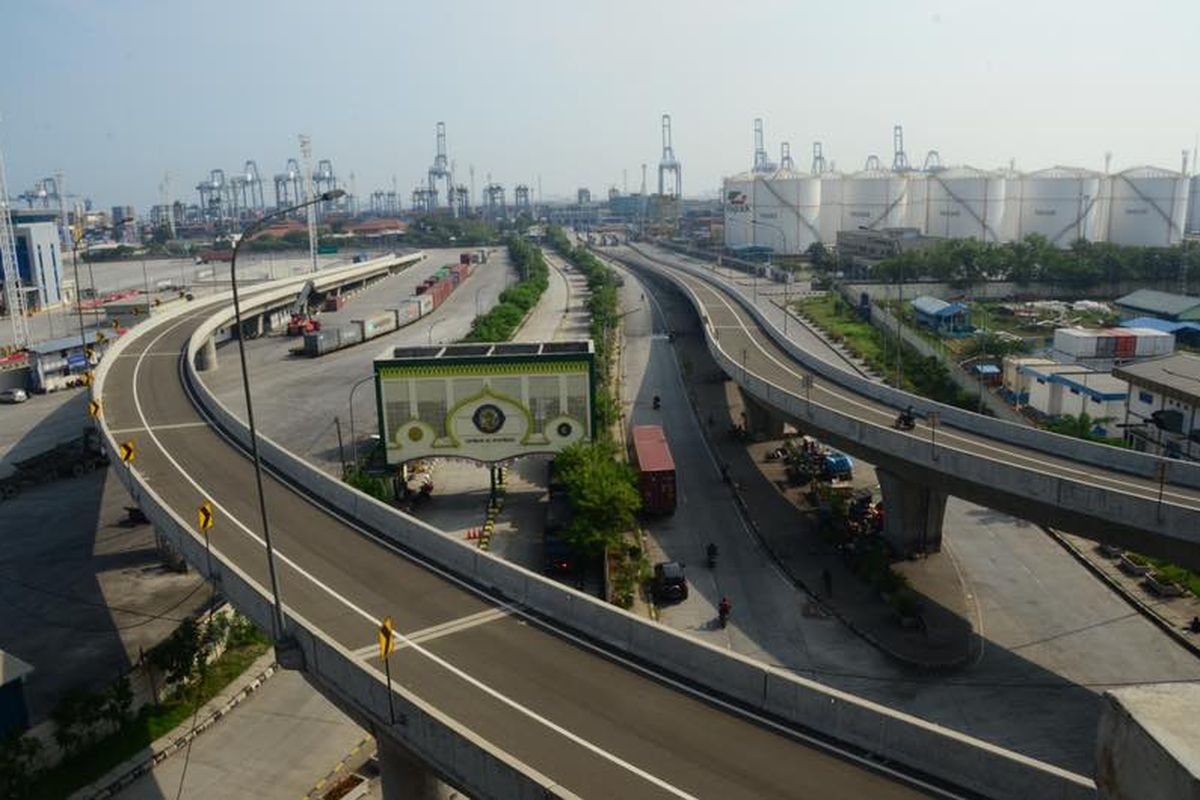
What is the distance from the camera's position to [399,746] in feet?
46.2

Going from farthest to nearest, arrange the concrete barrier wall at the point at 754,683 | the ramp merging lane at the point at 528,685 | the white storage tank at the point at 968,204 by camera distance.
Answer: the white storage tank at the point at 968,204, the ramp merging lane at the point at 528,685, the concrete barrier wall at the point at 754,683

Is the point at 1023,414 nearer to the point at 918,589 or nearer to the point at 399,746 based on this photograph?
the point at 918,589

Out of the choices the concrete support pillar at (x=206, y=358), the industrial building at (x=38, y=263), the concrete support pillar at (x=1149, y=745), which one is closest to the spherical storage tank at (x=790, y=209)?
the concrete support pillar at (x=206, y=358)

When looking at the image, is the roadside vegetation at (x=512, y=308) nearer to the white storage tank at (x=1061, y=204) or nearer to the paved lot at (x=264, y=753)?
the paved lot at (x=264, y=753)

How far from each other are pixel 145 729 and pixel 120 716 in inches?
32.7

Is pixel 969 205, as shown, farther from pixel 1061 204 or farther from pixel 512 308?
pixel 512 308

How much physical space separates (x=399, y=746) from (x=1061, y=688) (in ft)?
54.2

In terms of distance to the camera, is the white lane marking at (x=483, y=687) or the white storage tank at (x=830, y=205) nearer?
the white lane marking at (x=483, y=687)

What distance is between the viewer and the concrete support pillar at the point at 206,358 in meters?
67.0

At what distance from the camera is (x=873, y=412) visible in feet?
111

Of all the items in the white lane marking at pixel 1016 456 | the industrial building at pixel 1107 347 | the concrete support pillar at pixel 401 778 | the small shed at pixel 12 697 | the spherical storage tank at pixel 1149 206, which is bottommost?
the small shed at pixel 12 697

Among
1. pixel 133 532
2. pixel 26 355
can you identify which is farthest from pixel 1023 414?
pixel 26 355

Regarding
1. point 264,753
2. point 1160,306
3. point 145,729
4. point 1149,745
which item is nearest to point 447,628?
point 264,753

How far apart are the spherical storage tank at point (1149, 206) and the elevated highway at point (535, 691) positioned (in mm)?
116417
